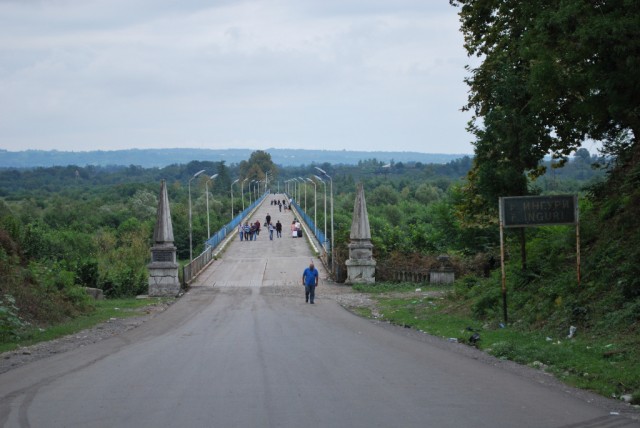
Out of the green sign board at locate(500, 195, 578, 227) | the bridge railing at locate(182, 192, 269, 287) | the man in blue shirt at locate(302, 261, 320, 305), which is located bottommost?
the bridge railing at locate(182, 192, 269, 287)

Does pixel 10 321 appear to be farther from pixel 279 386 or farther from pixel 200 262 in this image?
pixel 200 262

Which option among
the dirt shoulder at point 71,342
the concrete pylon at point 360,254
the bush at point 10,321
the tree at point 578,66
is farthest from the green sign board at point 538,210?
the concrete pylon at point 360,254

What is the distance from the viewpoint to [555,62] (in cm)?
1767

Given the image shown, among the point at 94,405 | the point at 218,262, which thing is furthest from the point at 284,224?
the point at 94,405

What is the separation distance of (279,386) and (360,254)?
915 inches

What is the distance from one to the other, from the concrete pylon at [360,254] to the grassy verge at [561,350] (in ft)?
41.7

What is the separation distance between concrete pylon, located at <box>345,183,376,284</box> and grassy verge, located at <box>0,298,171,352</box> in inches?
320

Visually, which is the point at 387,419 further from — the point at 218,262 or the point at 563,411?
the point at 218,262

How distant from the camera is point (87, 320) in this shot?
73.0ft

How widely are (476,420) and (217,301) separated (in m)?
20.9

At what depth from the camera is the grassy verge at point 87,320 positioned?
1727 centimetres

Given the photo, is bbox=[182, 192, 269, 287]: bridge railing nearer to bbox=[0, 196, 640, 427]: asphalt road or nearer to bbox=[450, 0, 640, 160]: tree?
bbox=[0, 196, 640, 427]: asphalt road

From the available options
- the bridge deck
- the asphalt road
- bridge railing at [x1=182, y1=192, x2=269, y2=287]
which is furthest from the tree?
bridge railing at [x1=182, y1=192, x2=269, y2=287]

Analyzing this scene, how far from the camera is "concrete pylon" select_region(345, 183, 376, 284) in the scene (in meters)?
33.8
